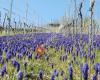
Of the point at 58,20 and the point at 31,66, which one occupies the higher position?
the point at 58,20

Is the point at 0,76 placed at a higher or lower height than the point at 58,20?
lower

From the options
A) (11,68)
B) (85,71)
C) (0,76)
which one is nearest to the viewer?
(85,71)

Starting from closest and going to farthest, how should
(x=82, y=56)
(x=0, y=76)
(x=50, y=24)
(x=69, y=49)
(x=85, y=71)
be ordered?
(x=85, y=71) < (x=0, y=76) < (x=82, y=56) < (x=69, y=49) < (x=50, y=24)

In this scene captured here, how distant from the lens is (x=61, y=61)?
344 inches

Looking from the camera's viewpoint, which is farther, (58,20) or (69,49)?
(58,20)

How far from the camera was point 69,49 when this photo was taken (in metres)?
10.6

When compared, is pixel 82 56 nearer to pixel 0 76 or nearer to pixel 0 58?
pixel 0 58

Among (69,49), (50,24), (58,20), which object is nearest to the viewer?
(69,49)

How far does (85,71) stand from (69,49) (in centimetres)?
619

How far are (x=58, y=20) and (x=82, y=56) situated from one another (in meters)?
51.3

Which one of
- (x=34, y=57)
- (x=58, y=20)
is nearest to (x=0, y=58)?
(x=34, y=57)

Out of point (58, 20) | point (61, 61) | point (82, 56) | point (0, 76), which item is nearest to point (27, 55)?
point (61, 61)

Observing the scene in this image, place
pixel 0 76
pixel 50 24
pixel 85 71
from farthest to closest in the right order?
pixel 50 24 → pixel 0 76 → pixel 85 71

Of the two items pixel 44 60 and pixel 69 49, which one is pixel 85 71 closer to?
pixel 44 60
